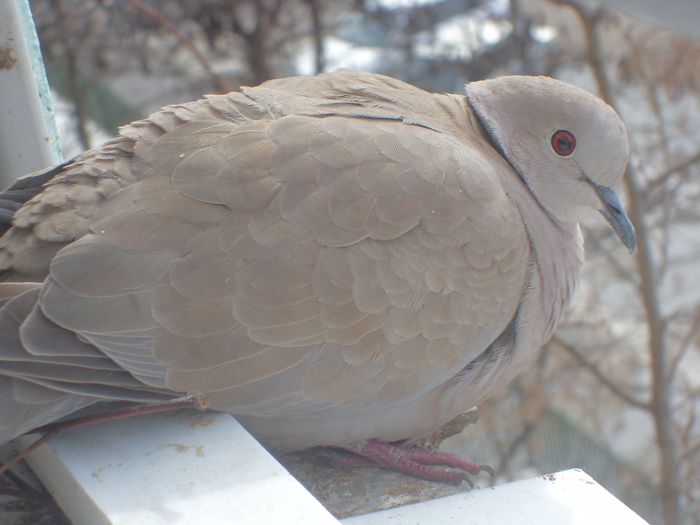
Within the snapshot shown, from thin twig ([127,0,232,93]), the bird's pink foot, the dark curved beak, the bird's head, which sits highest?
thin twig ([127,0,232,93])

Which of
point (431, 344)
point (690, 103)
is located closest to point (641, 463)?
point (690, 103)

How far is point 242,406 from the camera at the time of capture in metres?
1.53

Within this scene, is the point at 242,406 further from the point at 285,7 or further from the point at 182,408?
the point at 285,7

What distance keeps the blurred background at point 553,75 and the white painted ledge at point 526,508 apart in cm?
350

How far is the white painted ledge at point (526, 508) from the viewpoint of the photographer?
1.42 meters

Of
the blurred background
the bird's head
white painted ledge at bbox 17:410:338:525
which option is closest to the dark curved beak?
the bird's head

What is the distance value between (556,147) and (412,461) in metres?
1.07

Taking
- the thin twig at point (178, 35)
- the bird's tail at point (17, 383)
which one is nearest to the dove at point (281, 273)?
the bird's tail at point (17, 383)

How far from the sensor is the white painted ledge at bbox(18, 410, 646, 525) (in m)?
1.17

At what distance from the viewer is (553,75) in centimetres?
619

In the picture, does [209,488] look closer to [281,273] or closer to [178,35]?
[281,273]

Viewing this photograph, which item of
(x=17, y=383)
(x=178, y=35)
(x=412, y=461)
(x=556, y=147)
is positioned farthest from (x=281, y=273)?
(x=178, y=35)

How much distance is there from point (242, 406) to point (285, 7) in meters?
4.69

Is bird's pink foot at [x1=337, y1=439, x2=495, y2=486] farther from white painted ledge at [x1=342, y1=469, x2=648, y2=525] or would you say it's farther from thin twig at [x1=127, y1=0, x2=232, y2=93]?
thin twig at [x1=127, y1=0, x2=232, y2=93]
